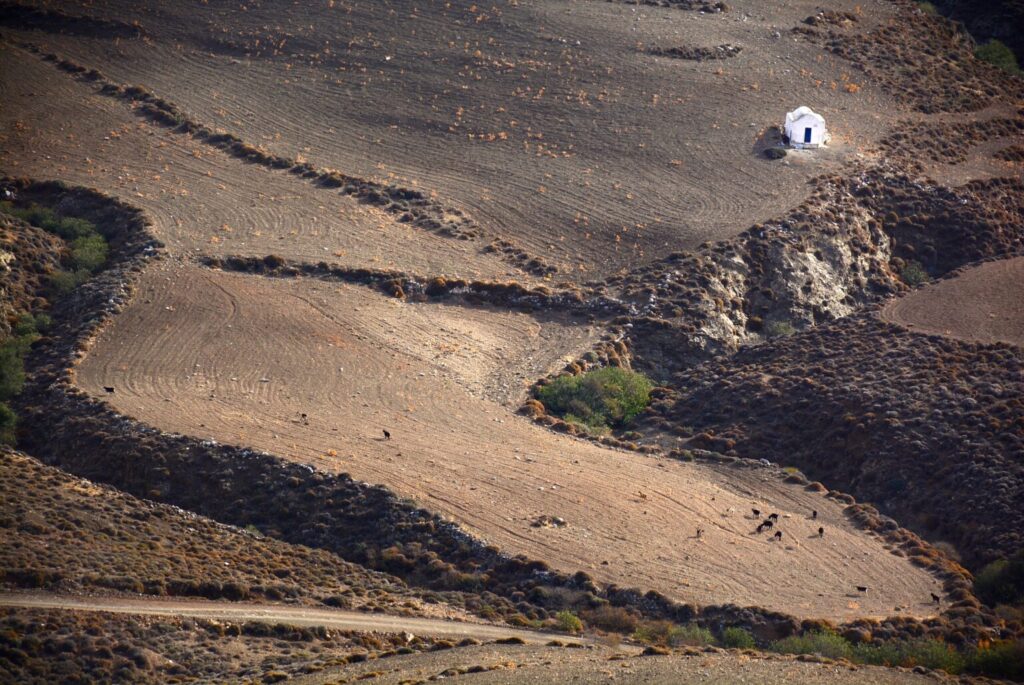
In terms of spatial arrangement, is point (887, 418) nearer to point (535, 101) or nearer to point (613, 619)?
point (613, 619)

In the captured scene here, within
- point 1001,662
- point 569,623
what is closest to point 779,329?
point 569,623

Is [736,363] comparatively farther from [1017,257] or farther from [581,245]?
[1017,257]

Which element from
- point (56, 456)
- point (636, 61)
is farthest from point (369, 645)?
point (636, 61)

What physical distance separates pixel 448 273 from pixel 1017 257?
71.4ft

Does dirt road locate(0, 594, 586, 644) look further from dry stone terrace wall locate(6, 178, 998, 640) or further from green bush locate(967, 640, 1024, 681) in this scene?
green bush locate(967, 640, 1024, 681)

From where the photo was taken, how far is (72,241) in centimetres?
4912

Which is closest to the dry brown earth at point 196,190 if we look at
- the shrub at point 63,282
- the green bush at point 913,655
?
the shrub at point 63,282

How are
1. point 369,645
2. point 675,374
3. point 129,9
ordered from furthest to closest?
point 129,9 → point 675,374 → point 369,645

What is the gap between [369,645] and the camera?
2938 centimetres

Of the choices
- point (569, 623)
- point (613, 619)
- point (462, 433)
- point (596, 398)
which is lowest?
point (569, 623)

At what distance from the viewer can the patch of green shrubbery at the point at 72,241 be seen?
153ft

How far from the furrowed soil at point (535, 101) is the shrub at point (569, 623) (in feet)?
→ 65.7

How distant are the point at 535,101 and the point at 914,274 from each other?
17794 mm

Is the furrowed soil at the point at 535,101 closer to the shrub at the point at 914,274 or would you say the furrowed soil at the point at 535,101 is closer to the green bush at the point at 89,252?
the shrub at the point at 914,274
